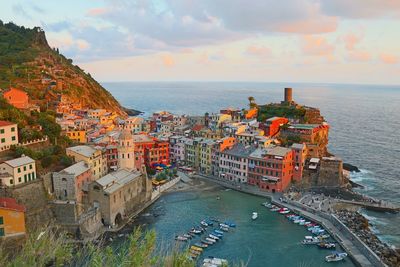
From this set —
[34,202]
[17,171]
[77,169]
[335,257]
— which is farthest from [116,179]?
[335,257]

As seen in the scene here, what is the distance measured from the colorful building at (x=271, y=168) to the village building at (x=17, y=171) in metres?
26.2

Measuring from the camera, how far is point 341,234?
34.2 meters

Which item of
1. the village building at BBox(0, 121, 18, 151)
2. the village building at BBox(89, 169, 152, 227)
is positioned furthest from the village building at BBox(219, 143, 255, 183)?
the village building at BBox(0, 121, 18, 151)

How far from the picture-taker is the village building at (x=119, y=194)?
35844 millimetres

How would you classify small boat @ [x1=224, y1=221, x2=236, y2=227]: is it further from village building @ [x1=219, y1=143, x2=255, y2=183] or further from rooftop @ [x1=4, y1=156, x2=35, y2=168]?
rooftop @ [x1=4, y1=156, x2=35, y2=168]

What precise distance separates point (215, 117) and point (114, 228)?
4035cm

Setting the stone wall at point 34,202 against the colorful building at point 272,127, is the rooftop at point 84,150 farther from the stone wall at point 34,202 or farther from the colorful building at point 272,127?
the colorful building at point 272,127

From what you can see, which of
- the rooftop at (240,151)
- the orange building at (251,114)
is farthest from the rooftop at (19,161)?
the orange building at (251,114)

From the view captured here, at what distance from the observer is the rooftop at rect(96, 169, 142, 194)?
119 ft

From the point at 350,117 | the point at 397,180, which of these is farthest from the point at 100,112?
the point at 350,117

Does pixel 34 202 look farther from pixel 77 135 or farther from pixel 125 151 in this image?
pixel 77 135

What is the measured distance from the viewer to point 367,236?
110 feet

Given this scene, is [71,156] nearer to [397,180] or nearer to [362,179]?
[362,179]

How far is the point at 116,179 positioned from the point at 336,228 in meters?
22.4
